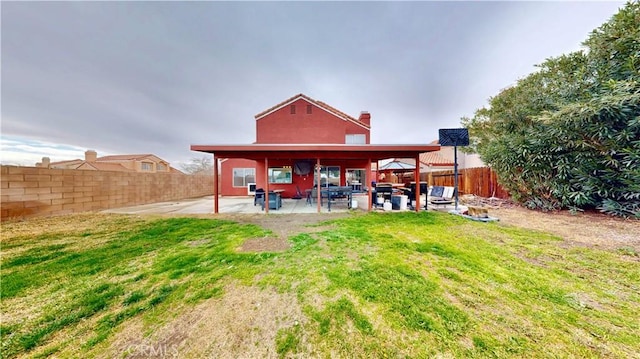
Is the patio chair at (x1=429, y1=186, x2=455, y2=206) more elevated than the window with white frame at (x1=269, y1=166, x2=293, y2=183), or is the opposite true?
the window with white frame at (x1=269, y1=166, x2=293, y2=183)

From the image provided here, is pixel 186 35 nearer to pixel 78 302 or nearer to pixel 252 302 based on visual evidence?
pixel 78 302

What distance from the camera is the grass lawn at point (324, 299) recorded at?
165cm

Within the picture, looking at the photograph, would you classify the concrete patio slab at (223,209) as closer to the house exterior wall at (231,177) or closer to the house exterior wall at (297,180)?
the house exterior wall at (297,180)

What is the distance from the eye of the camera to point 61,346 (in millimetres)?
1678

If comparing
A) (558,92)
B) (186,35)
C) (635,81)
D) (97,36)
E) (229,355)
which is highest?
(186,35)

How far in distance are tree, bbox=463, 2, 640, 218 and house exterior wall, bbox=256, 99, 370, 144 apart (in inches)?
336

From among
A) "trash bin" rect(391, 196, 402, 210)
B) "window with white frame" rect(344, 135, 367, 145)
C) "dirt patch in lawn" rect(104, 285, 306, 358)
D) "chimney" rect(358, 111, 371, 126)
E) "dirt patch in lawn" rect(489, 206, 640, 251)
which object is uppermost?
"chimney" rect(358, 111, 371, 126)

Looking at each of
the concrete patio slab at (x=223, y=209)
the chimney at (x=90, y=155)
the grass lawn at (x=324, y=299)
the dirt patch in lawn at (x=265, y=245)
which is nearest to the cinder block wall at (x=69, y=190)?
the concrete patio slab at (x=223, y=209)

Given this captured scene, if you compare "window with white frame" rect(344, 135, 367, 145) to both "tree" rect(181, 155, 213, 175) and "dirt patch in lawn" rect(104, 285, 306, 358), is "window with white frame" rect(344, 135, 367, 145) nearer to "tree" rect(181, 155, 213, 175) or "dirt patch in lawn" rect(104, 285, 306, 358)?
"dirt patch in lawn" rect(104, 285, 306, 358)

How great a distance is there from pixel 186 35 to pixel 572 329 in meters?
13.7

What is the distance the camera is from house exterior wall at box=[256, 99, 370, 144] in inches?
488

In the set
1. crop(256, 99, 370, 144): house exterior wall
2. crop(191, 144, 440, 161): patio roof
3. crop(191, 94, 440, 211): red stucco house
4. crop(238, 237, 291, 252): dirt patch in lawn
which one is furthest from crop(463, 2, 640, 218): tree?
crop(238, 237, 291, 252): dirt patch in lawn

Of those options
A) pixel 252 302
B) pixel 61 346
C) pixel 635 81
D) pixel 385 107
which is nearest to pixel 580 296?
pixel 252 302

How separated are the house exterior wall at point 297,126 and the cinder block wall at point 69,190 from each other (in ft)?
21.7
